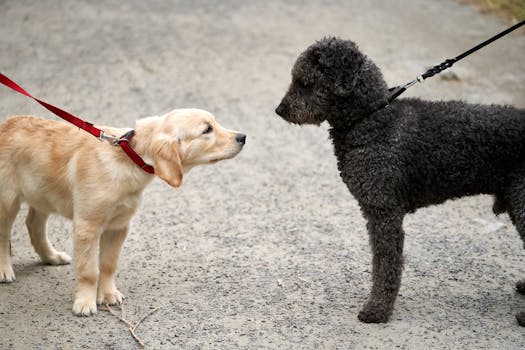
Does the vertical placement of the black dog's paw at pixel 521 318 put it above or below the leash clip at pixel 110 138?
below

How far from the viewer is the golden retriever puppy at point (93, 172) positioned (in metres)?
4.32

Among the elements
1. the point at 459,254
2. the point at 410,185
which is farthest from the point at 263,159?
the point at 410,185

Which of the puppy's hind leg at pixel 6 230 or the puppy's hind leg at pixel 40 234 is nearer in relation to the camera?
the puppy's hind leg at pixel 6 230

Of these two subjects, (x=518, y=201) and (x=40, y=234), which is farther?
(x=40, y=234)

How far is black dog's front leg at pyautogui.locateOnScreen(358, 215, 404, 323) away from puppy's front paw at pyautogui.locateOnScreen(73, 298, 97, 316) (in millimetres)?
1815

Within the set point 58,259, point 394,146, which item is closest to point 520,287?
point 394,146

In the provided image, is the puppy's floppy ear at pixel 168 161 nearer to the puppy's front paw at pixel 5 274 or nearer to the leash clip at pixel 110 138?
the leash clip at pixel 110 138

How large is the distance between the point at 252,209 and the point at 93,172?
2.22 meters

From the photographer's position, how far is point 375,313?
4457 millimetres

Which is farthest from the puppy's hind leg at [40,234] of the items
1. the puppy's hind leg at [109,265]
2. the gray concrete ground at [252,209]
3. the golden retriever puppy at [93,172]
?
the puppy's hind leg at [109,265]

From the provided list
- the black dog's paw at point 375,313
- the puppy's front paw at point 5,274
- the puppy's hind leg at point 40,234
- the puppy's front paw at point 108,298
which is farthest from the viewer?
the puppy's hind leg at point 40,234

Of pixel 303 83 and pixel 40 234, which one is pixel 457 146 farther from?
pixel 40 234

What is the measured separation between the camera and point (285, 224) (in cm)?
602

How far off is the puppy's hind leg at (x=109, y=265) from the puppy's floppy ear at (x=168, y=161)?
0.68 m
